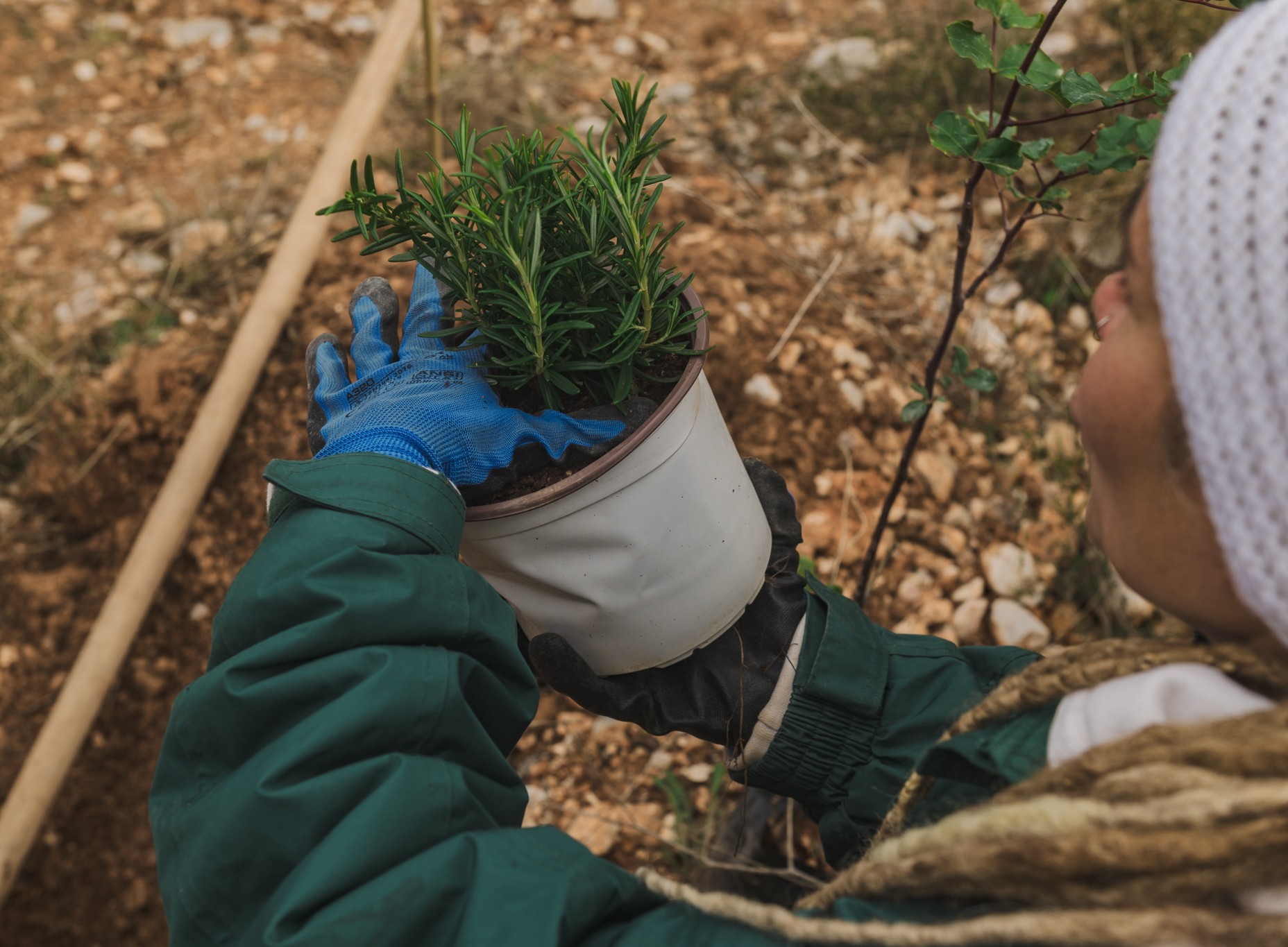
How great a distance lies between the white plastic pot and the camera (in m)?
1.17

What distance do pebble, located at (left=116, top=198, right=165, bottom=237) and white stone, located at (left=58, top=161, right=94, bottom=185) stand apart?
0.25 metres

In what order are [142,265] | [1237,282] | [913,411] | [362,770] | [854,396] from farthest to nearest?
1. [142,265]
2. [854,396]
3. [913,411]
4. [362,770]
5. [1237,282]

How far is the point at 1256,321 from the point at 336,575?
890 millimetres

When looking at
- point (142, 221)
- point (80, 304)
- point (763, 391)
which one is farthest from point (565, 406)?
point (142, 221)

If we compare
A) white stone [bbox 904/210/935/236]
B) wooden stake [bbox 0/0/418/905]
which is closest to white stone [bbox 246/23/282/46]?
wooden stake [bbox 0/0/418/905]

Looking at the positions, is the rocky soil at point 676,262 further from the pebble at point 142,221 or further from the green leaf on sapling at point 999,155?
the green leaf on sapling at point 999,155

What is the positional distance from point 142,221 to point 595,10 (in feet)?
6.36

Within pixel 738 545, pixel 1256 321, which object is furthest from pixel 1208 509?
pixel 738 545

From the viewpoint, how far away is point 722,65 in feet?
11.2

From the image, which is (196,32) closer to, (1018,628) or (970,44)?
(970,44)

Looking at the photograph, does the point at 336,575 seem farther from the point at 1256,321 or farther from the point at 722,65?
the point at 722,65

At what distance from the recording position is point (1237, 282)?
691 mm

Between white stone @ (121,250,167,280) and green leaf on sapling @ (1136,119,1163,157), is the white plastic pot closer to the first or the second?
green leaf on sapling @ (1136,119,1163,157)

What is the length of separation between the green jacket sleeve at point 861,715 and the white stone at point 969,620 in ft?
2.37
